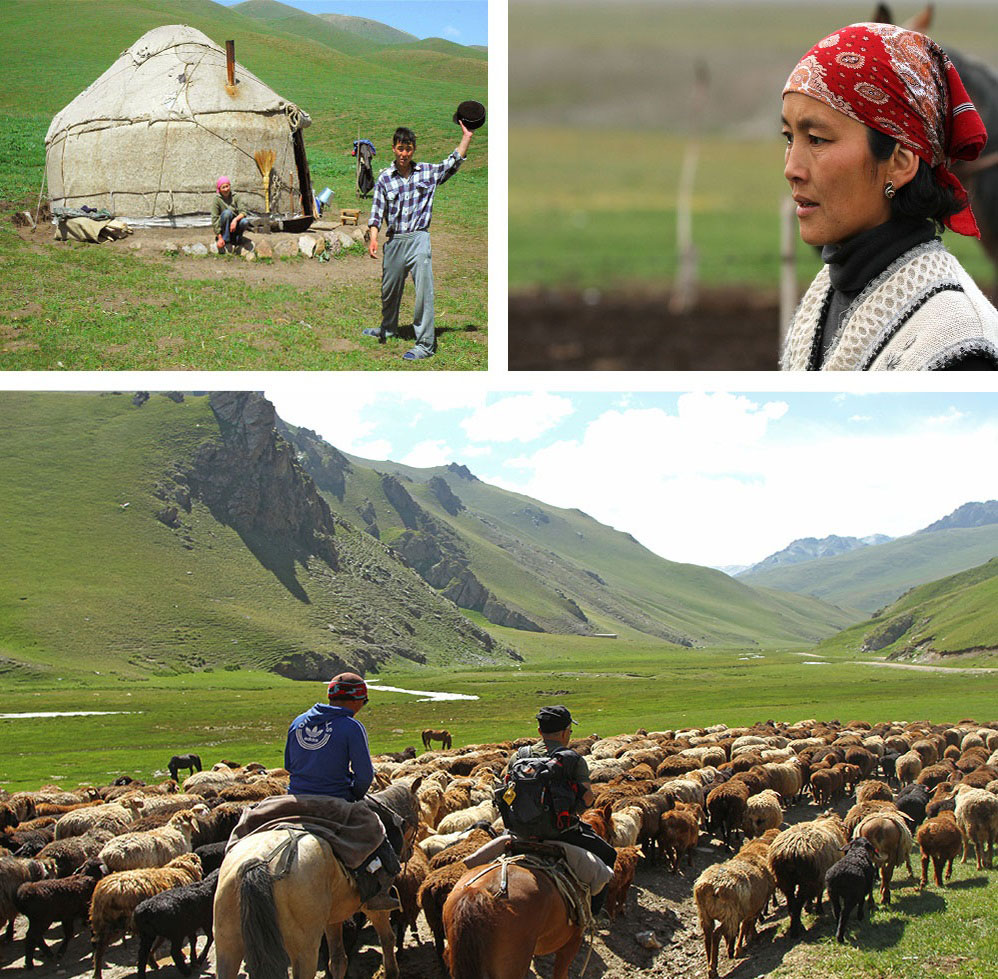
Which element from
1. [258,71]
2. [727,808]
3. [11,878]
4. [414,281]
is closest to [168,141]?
[258,71]

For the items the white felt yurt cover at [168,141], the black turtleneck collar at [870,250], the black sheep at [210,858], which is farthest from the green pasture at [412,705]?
the black turtleneck collar at [870,250]

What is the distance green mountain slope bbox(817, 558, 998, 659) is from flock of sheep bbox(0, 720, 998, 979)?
3040 inches

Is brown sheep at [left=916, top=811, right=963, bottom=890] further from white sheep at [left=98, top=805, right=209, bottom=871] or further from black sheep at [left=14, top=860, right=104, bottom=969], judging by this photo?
black sheep at [left=14, top=860, right=104, bottom=969]

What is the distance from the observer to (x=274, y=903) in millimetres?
5684

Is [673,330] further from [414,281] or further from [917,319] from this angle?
[414,281]

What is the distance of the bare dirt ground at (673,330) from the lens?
29.9ft

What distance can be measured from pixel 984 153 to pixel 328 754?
5.04 meters

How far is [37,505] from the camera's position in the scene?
94.3 metres

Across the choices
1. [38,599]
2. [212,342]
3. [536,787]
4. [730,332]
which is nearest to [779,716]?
[212,342]

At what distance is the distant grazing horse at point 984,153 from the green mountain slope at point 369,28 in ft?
55.0

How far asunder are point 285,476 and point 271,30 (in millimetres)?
84280

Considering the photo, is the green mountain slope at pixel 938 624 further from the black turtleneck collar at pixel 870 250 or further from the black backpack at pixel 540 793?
the black turtleneck collar at pixel 870 250

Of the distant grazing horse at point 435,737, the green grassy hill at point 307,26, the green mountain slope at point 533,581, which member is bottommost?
the green mountain slope at point 533,581

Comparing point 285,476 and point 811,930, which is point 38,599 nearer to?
point 285,476
